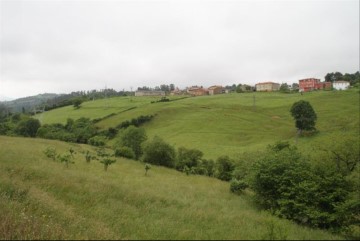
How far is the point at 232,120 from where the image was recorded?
3787 inches

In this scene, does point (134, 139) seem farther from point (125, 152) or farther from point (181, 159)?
point (181, 159)

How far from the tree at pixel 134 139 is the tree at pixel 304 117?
38124 millimetres

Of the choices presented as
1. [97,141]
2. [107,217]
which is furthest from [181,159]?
[107,217]

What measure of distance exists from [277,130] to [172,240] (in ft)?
274

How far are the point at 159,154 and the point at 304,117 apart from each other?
1596 inches

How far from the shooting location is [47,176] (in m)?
16.2

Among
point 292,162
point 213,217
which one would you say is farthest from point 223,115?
point 213,217

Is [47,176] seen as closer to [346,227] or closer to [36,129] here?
[346,227]

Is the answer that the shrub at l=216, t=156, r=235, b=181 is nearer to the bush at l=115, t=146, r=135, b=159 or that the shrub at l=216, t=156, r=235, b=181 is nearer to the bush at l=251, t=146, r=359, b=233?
the bush at l=115, t=146, r=135, b=159

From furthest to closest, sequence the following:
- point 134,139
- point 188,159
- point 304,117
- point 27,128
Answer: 1. point 27,128
2. point 304,117
3. point 134,139
4. point 188,159

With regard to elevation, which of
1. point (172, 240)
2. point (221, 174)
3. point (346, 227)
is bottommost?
point (221, 174)

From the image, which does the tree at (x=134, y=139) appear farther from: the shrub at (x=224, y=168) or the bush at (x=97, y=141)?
the shrub at (x=224, y=168)

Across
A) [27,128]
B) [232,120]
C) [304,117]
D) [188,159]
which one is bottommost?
[188,159]

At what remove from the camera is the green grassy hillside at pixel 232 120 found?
74.8 metres
